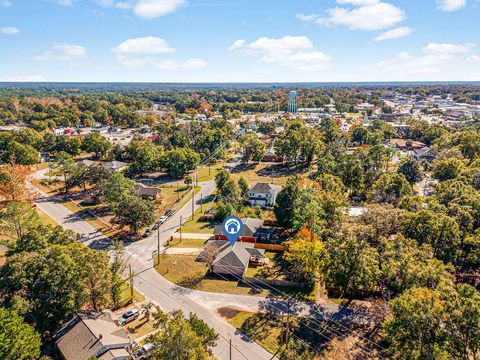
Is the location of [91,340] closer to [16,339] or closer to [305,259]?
[16,339]

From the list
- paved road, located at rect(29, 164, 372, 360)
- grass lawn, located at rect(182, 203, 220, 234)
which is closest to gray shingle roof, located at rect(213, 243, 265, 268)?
paved road, located at rect(29, 164, 372, 360)

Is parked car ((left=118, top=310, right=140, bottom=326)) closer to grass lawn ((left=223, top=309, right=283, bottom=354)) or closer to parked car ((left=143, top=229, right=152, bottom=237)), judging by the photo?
grass lawn ((left=223, top=309, right=283, bottom=354))

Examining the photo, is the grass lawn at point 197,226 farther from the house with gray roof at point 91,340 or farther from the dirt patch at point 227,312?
the house with gray roof at point 91,340

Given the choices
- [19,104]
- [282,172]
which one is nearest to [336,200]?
[282,172]

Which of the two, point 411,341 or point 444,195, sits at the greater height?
point 444,195

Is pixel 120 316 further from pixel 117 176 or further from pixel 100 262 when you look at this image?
pixel 117 176

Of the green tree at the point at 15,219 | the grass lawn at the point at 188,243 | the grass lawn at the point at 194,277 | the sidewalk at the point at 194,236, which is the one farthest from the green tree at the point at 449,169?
the green tree at the point at 15,219
